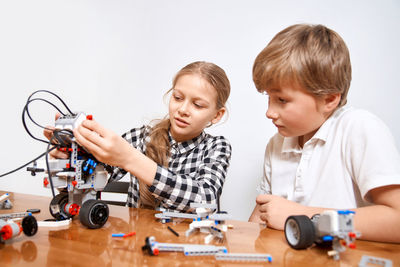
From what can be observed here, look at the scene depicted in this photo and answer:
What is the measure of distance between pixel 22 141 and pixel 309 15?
1766 mm

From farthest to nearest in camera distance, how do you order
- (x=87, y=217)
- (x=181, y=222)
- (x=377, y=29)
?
1. (x=377, y=29)
2. (x=181, y=222)
3. (x=87, y=217)

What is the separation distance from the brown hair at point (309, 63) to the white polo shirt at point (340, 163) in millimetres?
122

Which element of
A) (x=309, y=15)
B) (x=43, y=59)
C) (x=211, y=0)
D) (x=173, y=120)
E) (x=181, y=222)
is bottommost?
(x=181, y=222)

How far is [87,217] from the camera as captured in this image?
633mm

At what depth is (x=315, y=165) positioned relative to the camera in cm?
89

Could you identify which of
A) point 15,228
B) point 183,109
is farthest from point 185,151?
point 15,228

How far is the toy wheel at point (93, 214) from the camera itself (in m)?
0.64

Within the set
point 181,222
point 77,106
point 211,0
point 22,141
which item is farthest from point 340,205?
point 22,141

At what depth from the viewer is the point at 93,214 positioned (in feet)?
2.13

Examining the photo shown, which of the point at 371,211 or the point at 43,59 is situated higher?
the point at 43,59

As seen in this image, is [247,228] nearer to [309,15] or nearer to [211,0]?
[309,15]

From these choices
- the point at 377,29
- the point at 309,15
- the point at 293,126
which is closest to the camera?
the point at 293,126

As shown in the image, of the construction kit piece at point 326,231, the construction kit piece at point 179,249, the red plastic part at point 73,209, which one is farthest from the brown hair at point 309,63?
the red plastic part at point 73,209

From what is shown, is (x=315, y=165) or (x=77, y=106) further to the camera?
(x=77, y=106)
